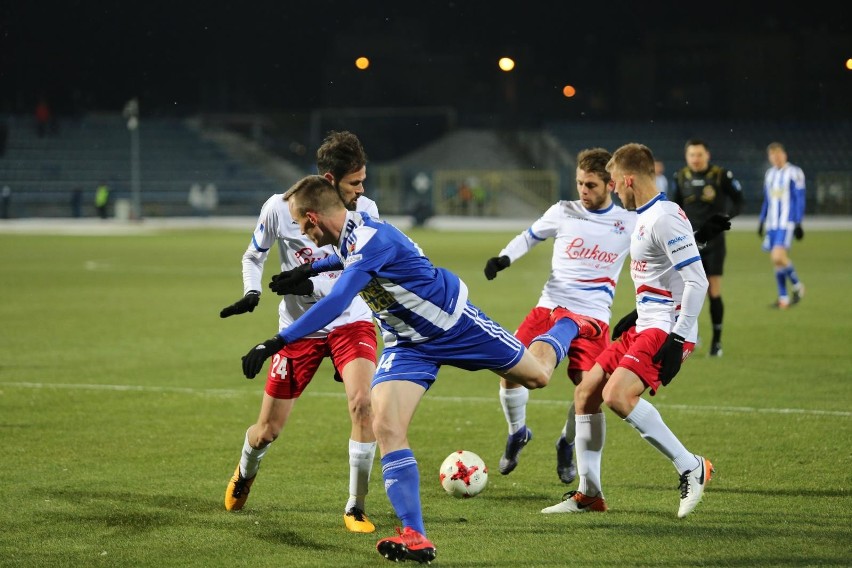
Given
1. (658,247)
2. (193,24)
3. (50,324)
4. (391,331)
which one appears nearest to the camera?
(391,331)

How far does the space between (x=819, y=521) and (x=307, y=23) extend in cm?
5855

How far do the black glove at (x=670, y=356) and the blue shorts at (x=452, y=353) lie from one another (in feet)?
2.72

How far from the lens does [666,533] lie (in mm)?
5805

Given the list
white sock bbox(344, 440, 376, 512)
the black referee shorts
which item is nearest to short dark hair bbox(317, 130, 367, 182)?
white sock bbox(344, 440, 376, 512)

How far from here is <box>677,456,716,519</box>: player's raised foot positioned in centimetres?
606

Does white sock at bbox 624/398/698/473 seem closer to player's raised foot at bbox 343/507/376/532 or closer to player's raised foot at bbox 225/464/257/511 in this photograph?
player's raised foot at bbox 343/507/376/532

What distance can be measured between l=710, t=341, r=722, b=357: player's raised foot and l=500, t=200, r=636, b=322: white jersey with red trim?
5.22 metres

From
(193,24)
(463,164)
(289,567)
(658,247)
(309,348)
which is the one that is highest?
(193,24)

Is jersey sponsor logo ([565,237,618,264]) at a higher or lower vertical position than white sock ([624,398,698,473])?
higher

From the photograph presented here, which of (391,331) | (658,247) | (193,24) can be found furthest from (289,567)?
(193,24)

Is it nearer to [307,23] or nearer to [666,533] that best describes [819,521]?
[666,533]

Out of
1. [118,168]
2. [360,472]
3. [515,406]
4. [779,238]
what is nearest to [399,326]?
[360,472]

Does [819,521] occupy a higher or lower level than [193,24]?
lower

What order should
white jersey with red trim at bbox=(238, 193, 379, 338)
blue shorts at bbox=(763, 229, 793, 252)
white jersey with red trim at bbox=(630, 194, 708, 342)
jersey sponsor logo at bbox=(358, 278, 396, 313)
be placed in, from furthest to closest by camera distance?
blue shorts at bbox=(763, 229, 793, 252) < white jersey with red trim at bbox=(238, 193, 379, 338) < white jersey with red trim at bbox=(630, 194, 708, 342) < jersey sponsor logo at bbox=(358, 278, 396, 313)
